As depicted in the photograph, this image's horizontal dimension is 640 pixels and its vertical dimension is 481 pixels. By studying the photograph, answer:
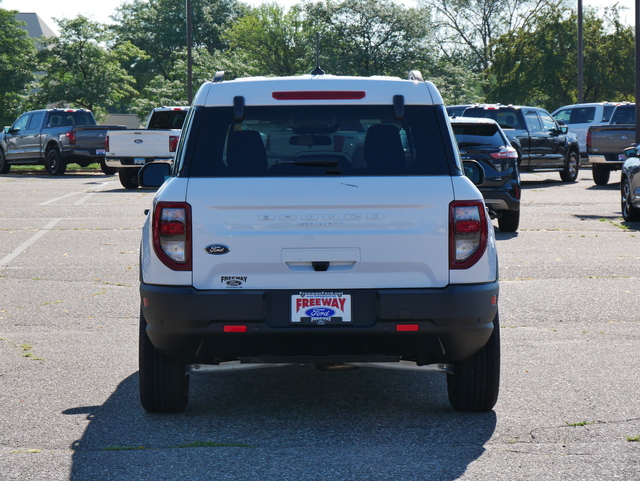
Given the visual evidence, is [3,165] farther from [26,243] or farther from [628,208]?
[628,208]

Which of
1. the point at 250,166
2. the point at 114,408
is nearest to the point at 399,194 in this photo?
the point at 250,166

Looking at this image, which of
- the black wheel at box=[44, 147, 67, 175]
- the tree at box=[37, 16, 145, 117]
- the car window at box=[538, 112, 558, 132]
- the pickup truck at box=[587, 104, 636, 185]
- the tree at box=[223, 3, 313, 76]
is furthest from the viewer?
the tree at box=[223, 3, 313, 76]

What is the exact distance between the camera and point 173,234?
5.12 m

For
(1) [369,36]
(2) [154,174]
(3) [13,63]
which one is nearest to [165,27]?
(1) [369,36]

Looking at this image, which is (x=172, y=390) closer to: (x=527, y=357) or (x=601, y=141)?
(x=527, y=357)

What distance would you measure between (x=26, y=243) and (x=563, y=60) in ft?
152

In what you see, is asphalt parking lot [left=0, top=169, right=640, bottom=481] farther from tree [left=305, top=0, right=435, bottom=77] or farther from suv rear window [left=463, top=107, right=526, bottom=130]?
tree [left=305, top=0, right=435, bottom=77]

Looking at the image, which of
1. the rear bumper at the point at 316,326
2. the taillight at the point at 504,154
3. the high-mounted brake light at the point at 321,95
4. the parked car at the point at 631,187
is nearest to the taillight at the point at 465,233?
the rear bumper at the point at 316,326

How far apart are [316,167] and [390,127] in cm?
46

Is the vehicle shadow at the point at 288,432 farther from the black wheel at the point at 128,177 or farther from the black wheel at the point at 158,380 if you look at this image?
the black wheel at the point at 128,177

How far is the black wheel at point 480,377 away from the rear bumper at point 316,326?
35 cm

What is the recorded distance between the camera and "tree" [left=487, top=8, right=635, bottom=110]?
55.3 metres

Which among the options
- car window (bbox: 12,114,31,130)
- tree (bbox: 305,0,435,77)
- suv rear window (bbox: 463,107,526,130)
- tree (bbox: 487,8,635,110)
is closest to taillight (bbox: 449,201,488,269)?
suv rear window (bbox: 463,107,526,130)

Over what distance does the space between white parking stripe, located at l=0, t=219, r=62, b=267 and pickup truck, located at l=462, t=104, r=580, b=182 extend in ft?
38.2
